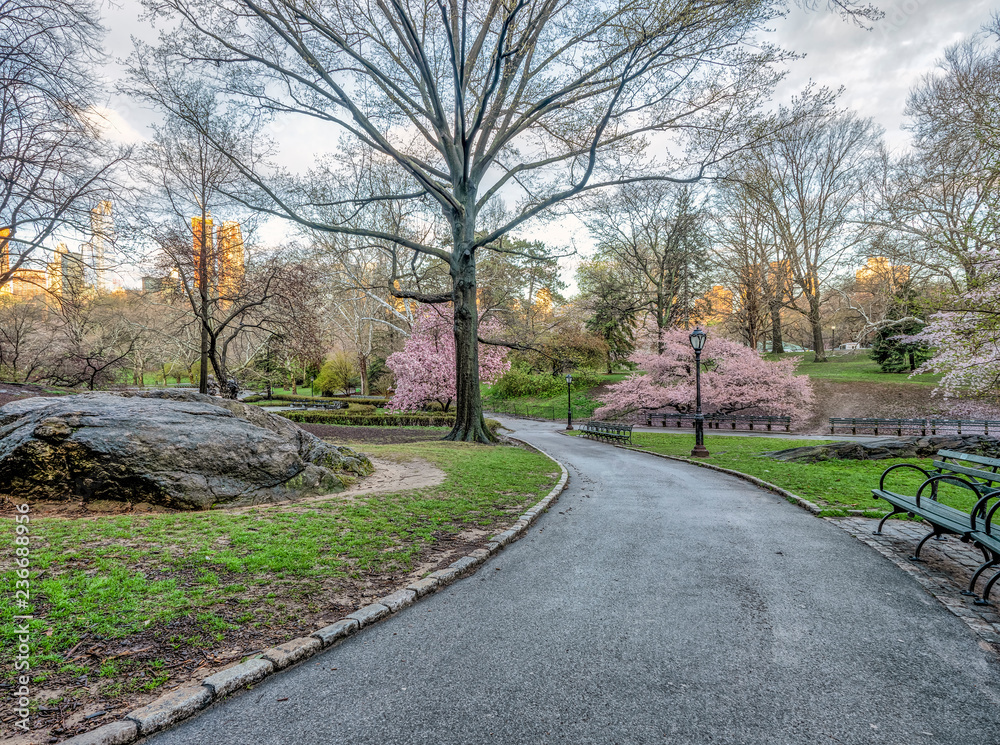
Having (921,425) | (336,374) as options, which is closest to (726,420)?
(921,425)

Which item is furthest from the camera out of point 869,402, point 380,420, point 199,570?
point 869,402

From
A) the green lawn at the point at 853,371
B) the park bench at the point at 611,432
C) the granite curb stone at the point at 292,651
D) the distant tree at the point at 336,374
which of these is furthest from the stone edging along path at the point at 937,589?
the distant tree at the point at 336,374

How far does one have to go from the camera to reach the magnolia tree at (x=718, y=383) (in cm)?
2381

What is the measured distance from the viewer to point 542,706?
7.53 feet

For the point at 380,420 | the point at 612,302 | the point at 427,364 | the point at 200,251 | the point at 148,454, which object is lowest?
the point at 380,420

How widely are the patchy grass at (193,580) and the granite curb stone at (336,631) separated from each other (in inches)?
4.8

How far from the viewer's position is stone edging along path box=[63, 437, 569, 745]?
6.58 ft

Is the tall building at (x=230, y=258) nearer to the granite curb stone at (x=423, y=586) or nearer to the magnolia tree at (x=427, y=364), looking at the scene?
the magnolia tree at (x=427, y=364)

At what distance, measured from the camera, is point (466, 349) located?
14.3 m

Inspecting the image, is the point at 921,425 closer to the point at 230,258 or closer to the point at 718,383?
the point at 718,383

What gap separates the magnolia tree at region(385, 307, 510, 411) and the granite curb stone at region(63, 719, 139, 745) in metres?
21.4

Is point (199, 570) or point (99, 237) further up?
point (99, 237)

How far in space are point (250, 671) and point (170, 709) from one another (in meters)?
0.38

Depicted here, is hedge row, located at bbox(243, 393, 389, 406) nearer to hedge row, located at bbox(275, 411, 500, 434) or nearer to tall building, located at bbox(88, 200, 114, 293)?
hedge row, located at bbox(275, 411, 500, 434)
